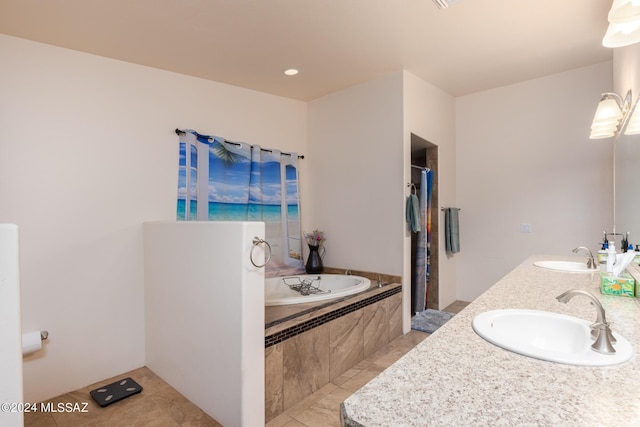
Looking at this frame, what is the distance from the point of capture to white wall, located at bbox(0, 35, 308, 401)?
7.07ft

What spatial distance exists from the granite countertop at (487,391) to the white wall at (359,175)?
7.17 feet

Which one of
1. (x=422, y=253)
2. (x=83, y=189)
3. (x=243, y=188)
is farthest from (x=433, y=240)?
(x=83, y=189)

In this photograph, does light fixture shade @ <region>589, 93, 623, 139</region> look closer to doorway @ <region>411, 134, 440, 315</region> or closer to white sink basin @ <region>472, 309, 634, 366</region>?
doorway @ <region>411, 134, 440, 315</region>

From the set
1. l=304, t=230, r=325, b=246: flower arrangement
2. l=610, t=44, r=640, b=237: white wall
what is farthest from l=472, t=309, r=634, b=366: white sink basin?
l=304, t=230, r=325, b=246: flower arrangement

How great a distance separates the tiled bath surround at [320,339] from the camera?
190cm

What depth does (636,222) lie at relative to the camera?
1.66 meters

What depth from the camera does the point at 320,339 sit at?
7.28 ft

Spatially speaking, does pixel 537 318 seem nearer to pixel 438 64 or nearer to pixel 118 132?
pixel 438 64

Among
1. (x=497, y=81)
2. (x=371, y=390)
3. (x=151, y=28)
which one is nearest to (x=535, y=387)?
(x=371, y=390)

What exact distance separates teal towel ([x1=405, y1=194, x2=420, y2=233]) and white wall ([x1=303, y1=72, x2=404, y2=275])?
76 millimetres

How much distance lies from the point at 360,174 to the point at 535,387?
9.11 feet

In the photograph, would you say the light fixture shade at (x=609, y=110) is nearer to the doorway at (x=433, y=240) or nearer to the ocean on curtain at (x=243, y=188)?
the doorway at (x=433, y=240)

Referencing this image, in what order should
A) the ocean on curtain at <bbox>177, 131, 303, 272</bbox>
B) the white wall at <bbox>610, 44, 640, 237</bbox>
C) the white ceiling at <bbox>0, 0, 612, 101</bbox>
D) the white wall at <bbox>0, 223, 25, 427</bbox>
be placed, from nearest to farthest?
1. the white wall at <bbox>0, 223, 25, 427</bbox>
2. the white wall at <bbox>610, 44, 640, 237</bbox>
3. the white ceiling at <bbox>0, 0, 612, 101</bbox>
4. the ocean on curtain at <bbox>177, 131, 303, 272</bbox>

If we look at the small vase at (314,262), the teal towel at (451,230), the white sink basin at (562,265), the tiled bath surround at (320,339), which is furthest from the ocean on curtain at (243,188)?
the white sink basin at (562,265)
